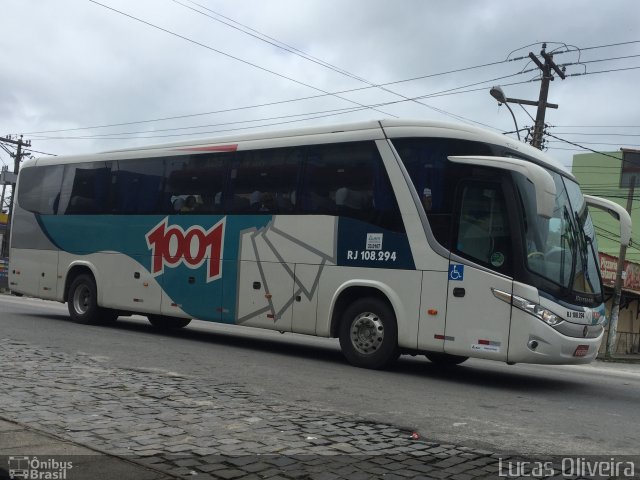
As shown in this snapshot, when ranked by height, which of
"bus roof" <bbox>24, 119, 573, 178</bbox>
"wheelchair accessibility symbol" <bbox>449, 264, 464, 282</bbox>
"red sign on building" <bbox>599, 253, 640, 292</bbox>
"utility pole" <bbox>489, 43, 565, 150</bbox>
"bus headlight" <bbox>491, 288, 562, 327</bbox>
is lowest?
"bus headlight" <bbox>491, 288, 562, 327</bbox>

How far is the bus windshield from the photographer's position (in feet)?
27.5

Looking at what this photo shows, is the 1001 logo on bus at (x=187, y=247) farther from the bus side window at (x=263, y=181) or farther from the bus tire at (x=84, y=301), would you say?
the bus tire at (x=84, y=301)

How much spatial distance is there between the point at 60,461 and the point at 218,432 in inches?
50.5

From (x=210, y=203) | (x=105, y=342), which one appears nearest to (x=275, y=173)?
(x=210, y=203)

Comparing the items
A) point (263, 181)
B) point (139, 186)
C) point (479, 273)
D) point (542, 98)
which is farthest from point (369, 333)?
point (542, 98)

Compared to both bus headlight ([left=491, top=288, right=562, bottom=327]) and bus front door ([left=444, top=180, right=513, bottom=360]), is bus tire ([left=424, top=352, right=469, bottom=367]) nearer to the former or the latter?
bus front door ([left=444, top=180, right=513, bottom=360])

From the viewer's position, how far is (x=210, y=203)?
11719 millimetres

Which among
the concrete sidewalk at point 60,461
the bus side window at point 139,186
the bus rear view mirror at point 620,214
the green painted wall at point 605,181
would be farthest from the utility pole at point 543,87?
the green painted wall at point 605,181

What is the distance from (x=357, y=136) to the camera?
988cm

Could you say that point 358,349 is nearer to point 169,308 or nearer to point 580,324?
point 580,324

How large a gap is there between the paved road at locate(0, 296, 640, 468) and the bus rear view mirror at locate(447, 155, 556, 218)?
2.24 metres

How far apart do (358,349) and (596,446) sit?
4.38m

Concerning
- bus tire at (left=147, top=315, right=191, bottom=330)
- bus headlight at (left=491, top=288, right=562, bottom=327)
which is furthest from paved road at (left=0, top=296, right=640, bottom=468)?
bus tire at (left=147, top=315, right=191, bottom=330)

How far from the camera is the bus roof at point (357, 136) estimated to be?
9000 mm
